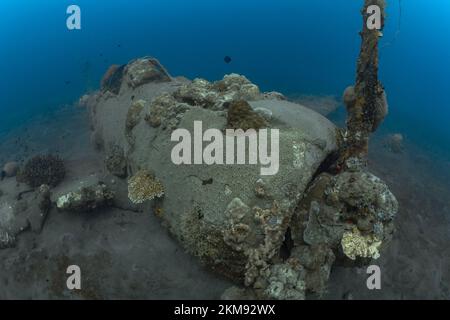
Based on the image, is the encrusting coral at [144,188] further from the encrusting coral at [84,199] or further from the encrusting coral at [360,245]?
the encrusting coral at [360,245]

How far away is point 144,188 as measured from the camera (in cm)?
1105

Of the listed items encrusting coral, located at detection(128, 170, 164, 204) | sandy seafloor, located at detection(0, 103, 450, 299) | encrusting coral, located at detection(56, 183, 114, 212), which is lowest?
sandy seafloor, located at detection(0, 103, 450, 299)

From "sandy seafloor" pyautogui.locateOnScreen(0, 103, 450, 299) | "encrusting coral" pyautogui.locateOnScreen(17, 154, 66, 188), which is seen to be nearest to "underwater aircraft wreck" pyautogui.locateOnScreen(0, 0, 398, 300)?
"sandy seafloor" pyautogui.locateOnScreen(0, 103, 450, 299)

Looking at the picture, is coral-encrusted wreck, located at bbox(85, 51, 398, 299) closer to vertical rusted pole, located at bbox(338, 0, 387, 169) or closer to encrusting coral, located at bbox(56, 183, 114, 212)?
vertical rusted pole, located at bbox(338, 0, 387, 169)

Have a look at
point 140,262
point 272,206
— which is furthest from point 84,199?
point 272,206

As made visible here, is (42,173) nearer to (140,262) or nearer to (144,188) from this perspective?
(144,188)

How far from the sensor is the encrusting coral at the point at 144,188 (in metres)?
10.9

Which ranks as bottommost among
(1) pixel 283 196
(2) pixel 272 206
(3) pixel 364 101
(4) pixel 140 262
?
(4) pixel 140 262

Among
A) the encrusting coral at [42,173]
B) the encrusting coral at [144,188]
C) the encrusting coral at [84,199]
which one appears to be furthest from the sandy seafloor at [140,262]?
the encrusting coral at [144,188]

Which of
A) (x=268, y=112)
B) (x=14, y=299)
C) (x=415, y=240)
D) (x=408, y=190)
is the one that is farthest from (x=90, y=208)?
(x=408, y=190)

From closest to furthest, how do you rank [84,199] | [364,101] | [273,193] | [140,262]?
[273,193], [364,101], [140,262], [84,199]

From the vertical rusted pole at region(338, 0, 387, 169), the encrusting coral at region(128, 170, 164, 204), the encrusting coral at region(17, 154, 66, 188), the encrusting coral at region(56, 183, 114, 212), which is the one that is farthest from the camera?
the encrusting coral at region(17, 154, 66, 188)

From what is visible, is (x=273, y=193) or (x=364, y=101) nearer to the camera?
(x=273, y=193)

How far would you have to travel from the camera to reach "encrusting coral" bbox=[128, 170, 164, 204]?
10.9 meters
